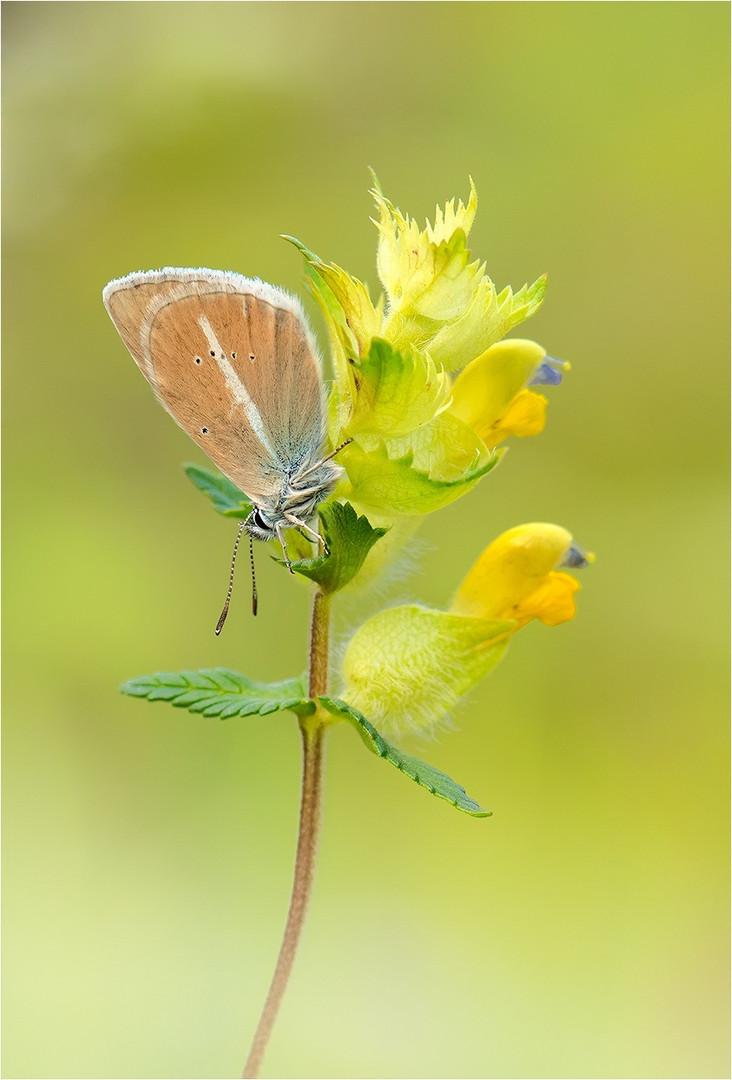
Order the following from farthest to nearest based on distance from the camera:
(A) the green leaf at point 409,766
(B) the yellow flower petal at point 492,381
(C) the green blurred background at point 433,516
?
(C) the green blurred background at point 433,516, (B) the yellow flower petal at point 492,381, (A) the green leaf at point 409,766

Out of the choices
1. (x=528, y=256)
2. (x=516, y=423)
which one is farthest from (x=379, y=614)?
(x=528, y=256)

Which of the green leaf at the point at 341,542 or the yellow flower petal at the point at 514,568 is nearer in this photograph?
the green leaf at the point at 341,542

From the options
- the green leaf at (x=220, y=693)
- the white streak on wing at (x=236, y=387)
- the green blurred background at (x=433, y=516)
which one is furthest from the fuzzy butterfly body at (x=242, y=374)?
the green blurred background at (x=433, y=516)

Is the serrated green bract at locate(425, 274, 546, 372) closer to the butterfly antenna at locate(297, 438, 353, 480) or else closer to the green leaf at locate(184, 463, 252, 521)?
the butterfly antenna at locate(297, 438, 353, 480)

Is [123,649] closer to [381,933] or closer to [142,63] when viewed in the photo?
[381,933]

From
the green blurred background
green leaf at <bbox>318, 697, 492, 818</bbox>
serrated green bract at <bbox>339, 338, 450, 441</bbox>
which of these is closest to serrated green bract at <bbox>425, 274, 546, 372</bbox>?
serrated green bract at <bbox>339, 338, 450, 441</bbox>

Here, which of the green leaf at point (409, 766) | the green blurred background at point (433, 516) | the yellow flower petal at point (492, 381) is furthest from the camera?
the green blurred background at point (433, 516)

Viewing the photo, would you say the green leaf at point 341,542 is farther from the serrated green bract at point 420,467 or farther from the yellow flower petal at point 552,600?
the yellow flower petal at point 552,600

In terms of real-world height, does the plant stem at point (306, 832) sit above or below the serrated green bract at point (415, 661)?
below

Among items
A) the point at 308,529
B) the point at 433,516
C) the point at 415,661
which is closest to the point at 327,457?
the point at 308,529
